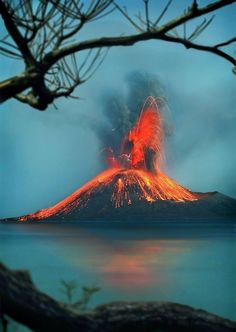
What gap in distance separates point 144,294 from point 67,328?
97 cm

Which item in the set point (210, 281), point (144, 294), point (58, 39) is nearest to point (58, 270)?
point (144, 294)

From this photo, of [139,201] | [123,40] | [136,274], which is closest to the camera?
[123,40]

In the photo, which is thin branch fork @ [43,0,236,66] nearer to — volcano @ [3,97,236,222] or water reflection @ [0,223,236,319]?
water reflection @ [0,223,236,319]

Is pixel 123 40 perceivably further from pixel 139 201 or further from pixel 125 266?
pixel 139 201

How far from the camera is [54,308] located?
49.8 inches

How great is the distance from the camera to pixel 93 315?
1.35 metres

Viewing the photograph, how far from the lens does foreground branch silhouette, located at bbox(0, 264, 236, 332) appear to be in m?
1.22

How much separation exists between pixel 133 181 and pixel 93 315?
6.23 metres

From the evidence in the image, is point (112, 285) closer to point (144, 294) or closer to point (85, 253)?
point (144, 294)

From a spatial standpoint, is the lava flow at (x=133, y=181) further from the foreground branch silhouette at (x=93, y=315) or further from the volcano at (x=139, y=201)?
the foreground branch silhouette at (x=93, y=315)

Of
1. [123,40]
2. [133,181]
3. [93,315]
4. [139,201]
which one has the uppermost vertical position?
[133,181]

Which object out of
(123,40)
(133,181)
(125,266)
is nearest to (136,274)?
(125,266)

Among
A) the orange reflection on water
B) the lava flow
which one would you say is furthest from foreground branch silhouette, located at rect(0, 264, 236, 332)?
the lava flow

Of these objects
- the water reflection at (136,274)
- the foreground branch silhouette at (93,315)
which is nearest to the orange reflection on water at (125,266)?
the water reflection at (136,274)
